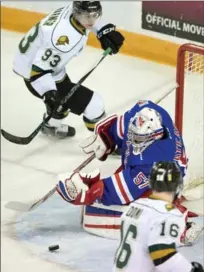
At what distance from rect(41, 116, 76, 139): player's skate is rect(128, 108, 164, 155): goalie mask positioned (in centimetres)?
138

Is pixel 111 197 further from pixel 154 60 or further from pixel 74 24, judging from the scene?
pixel 154 60

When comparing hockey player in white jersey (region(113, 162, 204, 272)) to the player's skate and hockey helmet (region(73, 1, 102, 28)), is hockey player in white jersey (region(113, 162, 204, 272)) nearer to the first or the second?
hockey helmet (region(73, 1, 102, 28))

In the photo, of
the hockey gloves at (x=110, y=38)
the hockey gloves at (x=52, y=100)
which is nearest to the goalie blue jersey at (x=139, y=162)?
the hockey gloves at (x=52, y=100)

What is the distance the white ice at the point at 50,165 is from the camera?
357 cm

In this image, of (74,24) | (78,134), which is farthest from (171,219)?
(78,134)

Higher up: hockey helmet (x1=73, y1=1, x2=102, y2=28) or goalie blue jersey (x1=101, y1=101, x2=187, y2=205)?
hockey helmet (x1=73, y1=1, x2=102, y2=28)

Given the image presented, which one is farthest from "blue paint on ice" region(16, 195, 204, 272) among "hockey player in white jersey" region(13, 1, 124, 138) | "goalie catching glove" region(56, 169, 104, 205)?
"hockey player in white jersey" region(13, 1, 124, 138)

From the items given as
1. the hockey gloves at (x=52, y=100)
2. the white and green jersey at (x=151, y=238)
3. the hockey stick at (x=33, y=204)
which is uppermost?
the white and green jersey at (x=151, y=238)

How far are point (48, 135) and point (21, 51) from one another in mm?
561

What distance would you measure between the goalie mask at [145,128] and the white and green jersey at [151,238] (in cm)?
69

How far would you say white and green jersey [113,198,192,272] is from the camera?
2.59 metres

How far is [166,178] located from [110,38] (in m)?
1.80

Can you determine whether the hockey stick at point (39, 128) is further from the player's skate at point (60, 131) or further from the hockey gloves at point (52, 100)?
the player's skate at point (60, 131)

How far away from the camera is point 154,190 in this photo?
2639mm
